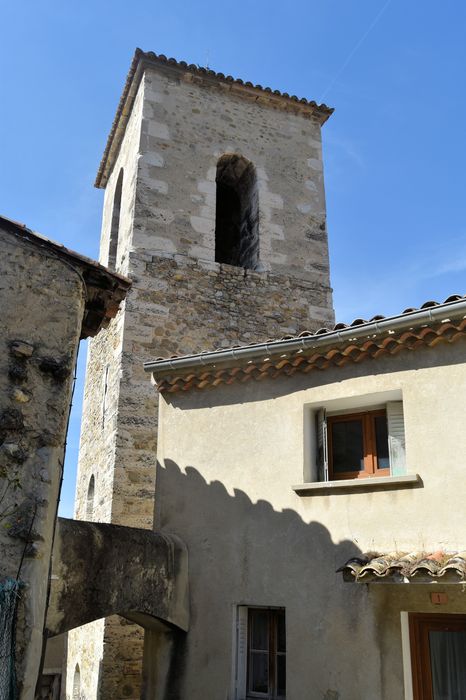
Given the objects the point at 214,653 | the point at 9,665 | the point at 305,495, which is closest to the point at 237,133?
the point at 305,495

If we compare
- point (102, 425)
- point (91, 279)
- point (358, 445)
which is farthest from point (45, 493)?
point (102, 425)

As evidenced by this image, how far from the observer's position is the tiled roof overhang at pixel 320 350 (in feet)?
20.5

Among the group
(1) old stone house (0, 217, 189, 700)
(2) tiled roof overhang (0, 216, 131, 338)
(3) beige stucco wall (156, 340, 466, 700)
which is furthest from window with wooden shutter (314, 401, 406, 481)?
(2) tiled roof overhang (0, 216, 131, 338)

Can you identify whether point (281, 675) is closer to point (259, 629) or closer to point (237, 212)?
point (259, 629)

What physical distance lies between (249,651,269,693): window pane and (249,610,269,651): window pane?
0.07 meters

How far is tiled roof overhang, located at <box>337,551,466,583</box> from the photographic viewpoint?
17.1 ft

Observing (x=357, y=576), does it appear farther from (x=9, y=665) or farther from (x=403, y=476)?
(x=9, y=665)

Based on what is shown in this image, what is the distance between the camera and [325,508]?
6500mm

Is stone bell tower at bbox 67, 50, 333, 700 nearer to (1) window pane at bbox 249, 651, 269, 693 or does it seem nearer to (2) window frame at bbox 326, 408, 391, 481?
(1) window pane at bbox 249, 651, 269, 693

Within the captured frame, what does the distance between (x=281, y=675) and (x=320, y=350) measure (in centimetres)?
312

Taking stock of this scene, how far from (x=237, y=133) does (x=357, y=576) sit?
9454mm

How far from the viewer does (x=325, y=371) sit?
700 cm

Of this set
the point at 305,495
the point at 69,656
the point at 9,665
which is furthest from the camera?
the point at 69,656

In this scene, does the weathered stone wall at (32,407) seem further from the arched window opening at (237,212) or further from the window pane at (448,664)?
the arched window opening at (237,212)
